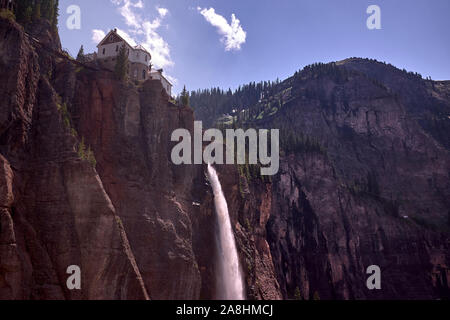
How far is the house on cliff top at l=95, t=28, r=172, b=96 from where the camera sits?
61.9m

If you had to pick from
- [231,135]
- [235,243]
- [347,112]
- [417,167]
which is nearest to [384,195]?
[417,167]

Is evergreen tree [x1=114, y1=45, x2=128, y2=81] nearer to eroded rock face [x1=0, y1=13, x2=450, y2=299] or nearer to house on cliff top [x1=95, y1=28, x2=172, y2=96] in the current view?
eroded rock face [x1=0, y1=13, x2=450, y2=299]

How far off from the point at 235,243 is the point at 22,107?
38.1 meters

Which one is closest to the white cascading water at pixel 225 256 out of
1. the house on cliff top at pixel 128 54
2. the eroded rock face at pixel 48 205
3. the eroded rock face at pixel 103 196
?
the eroded rock face at pixel 103 196

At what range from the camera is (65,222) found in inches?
1507

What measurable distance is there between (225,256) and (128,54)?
35.0m

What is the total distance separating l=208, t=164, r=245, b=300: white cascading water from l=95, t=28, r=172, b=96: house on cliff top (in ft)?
63.1

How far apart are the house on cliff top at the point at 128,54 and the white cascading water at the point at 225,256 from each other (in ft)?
63.1

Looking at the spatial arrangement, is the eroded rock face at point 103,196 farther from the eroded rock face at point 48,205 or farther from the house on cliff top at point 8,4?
the house on cliff top at point 8,4

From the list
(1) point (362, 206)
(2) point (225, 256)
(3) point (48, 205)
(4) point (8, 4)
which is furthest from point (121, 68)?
(1) point (362, 206)

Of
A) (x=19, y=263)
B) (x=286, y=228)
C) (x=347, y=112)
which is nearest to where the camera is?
(x=19, y=263)

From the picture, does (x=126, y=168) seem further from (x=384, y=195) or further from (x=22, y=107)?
(x=384, y=195)

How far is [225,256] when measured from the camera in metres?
60.4

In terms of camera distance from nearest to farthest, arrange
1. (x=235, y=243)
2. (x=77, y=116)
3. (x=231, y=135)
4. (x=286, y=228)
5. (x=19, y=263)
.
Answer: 1. (x=19, y=263)
2. (x=77, y=116)
3. (x=235, y=243)
4. (x=286, y=228)
5. (x=231, y=135)
